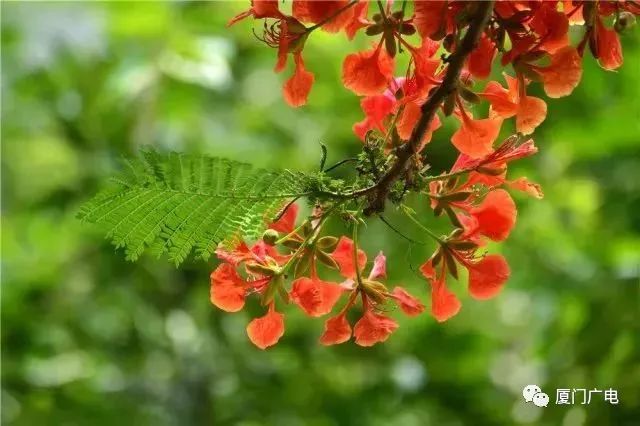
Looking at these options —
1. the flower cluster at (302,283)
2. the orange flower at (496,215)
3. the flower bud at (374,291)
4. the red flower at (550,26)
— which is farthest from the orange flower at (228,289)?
the red flower at (550,26)

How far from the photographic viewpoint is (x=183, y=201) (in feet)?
2.13

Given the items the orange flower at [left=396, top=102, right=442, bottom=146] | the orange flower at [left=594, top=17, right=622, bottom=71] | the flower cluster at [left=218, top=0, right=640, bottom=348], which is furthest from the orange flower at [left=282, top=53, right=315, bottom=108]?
the orange flower at [left=594, top=17, right=622, bottom=71]

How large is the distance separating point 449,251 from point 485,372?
1.37 meters

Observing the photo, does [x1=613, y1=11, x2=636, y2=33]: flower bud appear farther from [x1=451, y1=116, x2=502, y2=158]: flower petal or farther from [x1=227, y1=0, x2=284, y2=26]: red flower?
[x1=227, y1=0, x2=284, y2=26]: red flower

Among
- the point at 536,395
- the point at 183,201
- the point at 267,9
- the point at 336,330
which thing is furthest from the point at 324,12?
the point at 536,395

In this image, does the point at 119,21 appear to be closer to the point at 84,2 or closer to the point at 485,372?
the point at 84,2

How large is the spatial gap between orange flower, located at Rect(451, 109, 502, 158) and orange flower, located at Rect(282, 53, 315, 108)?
0.48 ft

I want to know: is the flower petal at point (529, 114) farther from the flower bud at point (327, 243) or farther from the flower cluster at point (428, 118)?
the flower bud at point (327, 243)

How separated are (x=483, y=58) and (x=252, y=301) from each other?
4.31 feet

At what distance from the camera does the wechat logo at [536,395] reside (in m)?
1.69

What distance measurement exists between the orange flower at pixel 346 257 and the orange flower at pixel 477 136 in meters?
0.13

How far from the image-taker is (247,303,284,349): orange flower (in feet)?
2.43

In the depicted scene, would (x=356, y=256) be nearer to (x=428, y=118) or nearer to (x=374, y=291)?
(x=374, y=291)

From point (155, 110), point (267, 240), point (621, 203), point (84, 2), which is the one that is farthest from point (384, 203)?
point (84, 2)
